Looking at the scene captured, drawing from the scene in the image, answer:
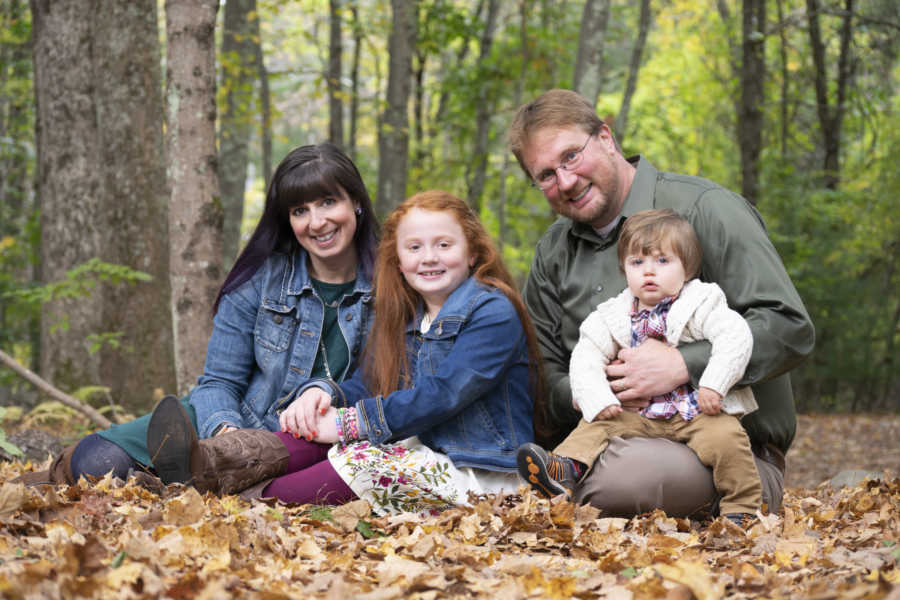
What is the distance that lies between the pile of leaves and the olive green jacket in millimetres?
623

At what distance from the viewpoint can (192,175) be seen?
555 cm

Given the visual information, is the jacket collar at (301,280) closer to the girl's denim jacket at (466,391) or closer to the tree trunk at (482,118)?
the girl's denim jacket at (466,391)

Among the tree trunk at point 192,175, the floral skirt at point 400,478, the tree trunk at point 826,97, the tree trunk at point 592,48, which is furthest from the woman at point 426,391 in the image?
the tree trunk at point 826,97

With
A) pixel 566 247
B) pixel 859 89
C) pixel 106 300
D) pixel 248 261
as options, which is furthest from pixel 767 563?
pixel 859 89

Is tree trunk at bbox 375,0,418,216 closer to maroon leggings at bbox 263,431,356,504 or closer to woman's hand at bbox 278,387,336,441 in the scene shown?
woman's hand at bbox 278,387,336,441

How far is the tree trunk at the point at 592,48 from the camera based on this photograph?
9117mm

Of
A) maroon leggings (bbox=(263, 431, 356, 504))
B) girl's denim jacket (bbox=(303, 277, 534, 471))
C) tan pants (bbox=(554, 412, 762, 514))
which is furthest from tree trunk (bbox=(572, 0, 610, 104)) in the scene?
maroon leggings (bbox=(263, 431, 356, 504))

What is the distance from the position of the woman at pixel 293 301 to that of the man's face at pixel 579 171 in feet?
3.23

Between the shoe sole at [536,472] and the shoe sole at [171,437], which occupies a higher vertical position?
the shoe sole at [171,437]

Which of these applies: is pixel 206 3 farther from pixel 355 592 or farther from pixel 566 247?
pixel 355 592

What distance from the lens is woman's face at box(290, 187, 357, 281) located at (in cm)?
457

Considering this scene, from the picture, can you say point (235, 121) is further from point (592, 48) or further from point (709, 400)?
point (709, 400)

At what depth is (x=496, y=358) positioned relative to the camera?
4117 millimetres

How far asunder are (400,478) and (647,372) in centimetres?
125
